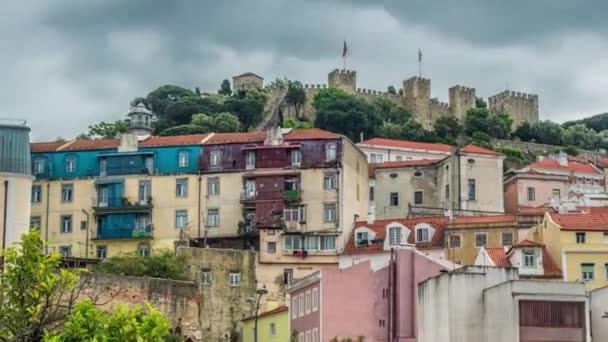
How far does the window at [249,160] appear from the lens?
84812 millimetres

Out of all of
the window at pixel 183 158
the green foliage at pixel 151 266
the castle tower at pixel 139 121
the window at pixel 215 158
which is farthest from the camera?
the castle tower at pixel 139 121

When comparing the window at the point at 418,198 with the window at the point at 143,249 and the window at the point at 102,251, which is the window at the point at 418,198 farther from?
the window at the point at 102,251

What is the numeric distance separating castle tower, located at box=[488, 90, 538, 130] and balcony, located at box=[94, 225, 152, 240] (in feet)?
295

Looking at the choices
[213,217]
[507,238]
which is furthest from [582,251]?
[213,217]

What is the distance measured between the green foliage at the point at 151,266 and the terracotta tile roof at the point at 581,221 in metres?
21.5

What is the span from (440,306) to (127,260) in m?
24.0

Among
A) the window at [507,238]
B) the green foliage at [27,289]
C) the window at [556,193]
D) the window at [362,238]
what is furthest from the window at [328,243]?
the green foliage at [27,289]

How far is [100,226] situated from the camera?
85.5 meters

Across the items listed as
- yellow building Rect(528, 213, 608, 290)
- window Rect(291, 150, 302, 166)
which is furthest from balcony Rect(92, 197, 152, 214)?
yellow building Rect(528, 213, 608, 290)

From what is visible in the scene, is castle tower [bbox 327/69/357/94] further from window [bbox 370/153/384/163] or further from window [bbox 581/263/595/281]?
window [bbox 581/263/595/281]

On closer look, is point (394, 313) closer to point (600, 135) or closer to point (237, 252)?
point (237, 252)

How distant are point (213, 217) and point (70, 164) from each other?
428 inches

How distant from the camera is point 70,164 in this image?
8700cm

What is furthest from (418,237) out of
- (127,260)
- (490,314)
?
Answer: (490,314)
